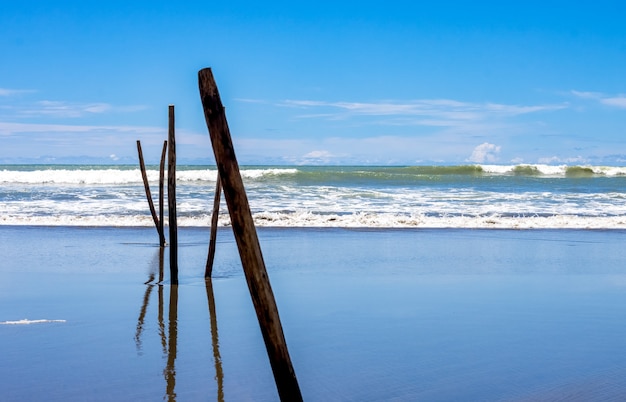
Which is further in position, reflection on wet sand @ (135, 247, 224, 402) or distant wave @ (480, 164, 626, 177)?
distant wave @ (480, 164, 626, 177)

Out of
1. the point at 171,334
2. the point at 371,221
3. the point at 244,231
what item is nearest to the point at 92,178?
the point at 371,221

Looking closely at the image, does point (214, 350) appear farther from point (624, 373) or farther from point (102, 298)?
point (624, 373)

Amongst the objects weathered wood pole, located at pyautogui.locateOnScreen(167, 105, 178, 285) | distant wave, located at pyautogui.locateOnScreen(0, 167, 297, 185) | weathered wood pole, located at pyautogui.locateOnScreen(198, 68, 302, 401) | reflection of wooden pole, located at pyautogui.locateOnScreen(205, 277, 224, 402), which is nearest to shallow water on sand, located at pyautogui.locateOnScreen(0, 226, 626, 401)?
reflection of wooden pole, located at pyautogui.locateOnScreen(205, 277, 224, 402)

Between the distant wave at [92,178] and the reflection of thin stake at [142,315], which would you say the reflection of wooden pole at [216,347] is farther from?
the distant wave at [92,178]

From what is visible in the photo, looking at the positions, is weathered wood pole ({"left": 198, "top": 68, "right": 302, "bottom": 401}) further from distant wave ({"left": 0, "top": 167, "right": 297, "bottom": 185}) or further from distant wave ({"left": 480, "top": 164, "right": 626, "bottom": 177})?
distant wave ({"left": 480, "top": 164, "right": 626, "bottom": 177})

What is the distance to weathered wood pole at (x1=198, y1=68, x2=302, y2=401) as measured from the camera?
3.42 meters

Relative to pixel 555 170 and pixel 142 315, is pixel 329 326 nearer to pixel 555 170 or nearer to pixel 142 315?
pixel 142 315

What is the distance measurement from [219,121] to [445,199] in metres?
23.4

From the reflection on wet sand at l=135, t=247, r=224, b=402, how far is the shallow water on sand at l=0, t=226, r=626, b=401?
0.9 inches

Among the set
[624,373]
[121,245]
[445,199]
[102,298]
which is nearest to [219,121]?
[624,373]

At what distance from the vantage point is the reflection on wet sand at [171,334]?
14.7ft

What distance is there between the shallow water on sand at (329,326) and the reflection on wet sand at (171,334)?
2 centimetres

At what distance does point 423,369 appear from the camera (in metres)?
4.88

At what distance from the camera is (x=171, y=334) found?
5.80m
